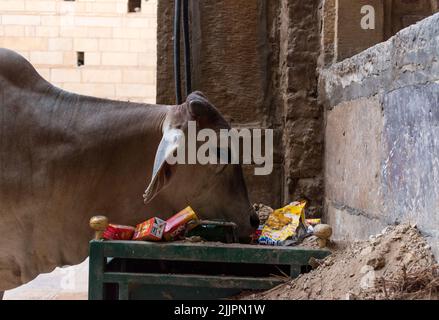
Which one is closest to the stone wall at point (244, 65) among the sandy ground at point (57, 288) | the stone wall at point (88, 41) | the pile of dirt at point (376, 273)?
the pile of dirt at point (376, 273)

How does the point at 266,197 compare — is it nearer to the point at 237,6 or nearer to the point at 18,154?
the point at 237,6

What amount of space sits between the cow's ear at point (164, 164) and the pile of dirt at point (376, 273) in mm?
735

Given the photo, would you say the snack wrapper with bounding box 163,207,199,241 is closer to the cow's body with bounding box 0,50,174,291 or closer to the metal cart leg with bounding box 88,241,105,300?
the metal cart leg with bounding box 88,241,105,300

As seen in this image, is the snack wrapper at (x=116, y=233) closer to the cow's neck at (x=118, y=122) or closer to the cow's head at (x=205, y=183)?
the cow's head at (x=205, y=183)

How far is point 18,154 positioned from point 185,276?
4.21 ft

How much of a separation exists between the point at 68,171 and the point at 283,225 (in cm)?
102

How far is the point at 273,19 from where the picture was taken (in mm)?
3816

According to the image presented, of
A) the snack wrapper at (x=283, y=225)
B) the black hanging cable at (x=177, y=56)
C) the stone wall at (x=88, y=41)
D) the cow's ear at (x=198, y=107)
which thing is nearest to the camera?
the snack wrapper at (x=283, y=225)

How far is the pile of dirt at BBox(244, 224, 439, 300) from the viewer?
5.52 feet

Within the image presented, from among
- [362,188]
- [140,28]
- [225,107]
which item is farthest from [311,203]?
[140,28]

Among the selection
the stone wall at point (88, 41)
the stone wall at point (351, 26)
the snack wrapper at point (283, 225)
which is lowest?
the snack wrapper at point (283, 225)

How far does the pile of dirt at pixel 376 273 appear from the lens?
1682 millimetres

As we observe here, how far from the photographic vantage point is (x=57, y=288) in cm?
511

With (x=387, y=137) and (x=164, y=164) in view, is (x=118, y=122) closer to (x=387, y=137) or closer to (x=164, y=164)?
(x=164, y=164)
